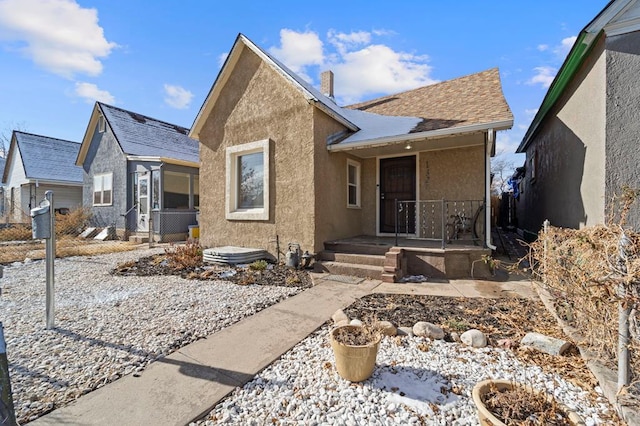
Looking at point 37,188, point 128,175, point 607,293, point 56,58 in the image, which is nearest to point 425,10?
point 607,293

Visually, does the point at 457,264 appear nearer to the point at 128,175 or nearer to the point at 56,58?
the point at 128,175

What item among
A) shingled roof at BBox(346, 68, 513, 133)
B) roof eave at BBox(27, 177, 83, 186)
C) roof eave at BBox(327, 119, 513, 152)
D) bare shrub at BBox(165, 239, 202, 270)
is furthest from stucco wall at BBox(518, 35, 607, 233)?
roof eave at BBox(27, 177, 83, 186)

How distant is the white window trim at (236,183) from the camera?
25.0 feet

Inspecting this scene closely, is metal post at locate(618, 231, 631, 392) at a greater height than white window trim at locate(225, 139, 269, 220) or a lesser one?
lesser

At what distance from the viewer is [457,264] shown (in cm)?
611

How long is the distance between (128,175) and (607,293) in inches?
645

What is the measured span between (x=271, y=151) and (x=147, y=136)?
38.4 feet

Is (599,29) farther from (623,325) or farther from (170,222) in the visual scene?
(170,222)

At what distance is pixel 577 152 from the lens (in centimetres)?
609

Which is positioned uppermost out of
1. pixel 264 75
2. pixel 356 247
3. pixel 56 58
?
pixel 56 58

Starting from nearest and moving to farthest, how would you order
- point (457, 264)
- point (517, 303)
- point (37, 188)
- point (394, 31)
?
point (517, 303) → point (457, 264) → point (394, 31) → point (37, 188)

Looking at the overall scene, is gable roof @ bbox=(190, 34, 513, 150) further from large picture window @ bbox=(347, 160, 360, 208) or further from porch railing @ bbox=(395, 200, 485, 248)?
porch railing @ bbox=(395, 200, 485, 248)

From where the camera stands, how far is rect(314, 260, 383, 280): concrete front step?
6121 millimetres

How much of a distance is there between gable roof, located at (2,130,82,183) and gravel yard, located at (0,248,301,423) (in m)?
16.1
